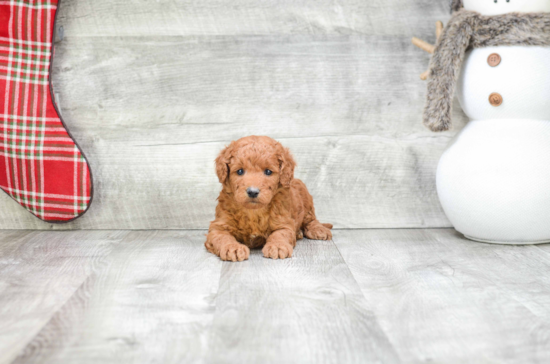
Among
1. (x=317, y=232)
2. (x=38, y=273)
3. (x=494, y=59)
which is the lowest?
(x=317, y=232)

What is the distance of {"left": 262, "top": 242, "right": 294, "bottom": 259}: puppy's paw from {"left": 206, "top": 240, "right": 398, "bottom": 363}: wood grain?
0.05m

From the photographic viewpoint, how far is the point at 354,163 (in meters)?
2.06

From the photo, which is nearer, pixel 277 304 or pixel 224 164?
pixel 277 304

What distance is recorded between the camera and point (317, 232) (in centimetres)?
187

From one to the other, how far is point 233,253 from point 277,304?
15.6 inches

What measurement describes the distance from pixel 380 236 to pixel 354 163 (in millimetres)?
320

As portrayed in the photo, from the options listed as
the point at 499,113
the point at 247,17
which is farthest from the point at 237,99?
the point at 499,113

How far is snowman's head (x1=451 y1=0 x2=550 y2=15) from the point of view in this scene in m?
1.61

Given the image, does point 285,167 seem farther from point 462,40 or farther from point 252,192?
point 462,40

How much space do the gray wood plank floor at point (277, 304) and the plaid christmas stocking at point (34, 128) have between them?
0.26m

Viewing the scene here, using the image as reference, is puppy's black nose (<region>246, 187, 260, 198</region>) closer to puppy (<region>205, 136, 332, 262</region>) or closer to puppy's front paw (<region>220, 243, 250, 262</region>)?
puppy (<region>205, 136, 332, 262</region>)

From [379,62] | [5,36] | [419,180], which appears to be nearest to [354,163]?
[419,180]

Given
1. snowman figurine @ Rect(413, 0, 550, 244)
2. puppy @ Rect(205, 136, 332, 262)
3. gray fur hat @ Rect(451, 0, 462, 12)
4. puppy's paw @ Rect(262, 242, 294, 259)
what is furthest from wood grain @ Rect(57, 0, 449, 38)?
puppy's paw @ Rect(262, 242, 294, 259)

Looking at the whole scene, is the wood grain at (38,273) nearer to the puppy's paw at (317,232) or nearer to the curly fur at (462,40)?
the puppy's paw at (317,232)
